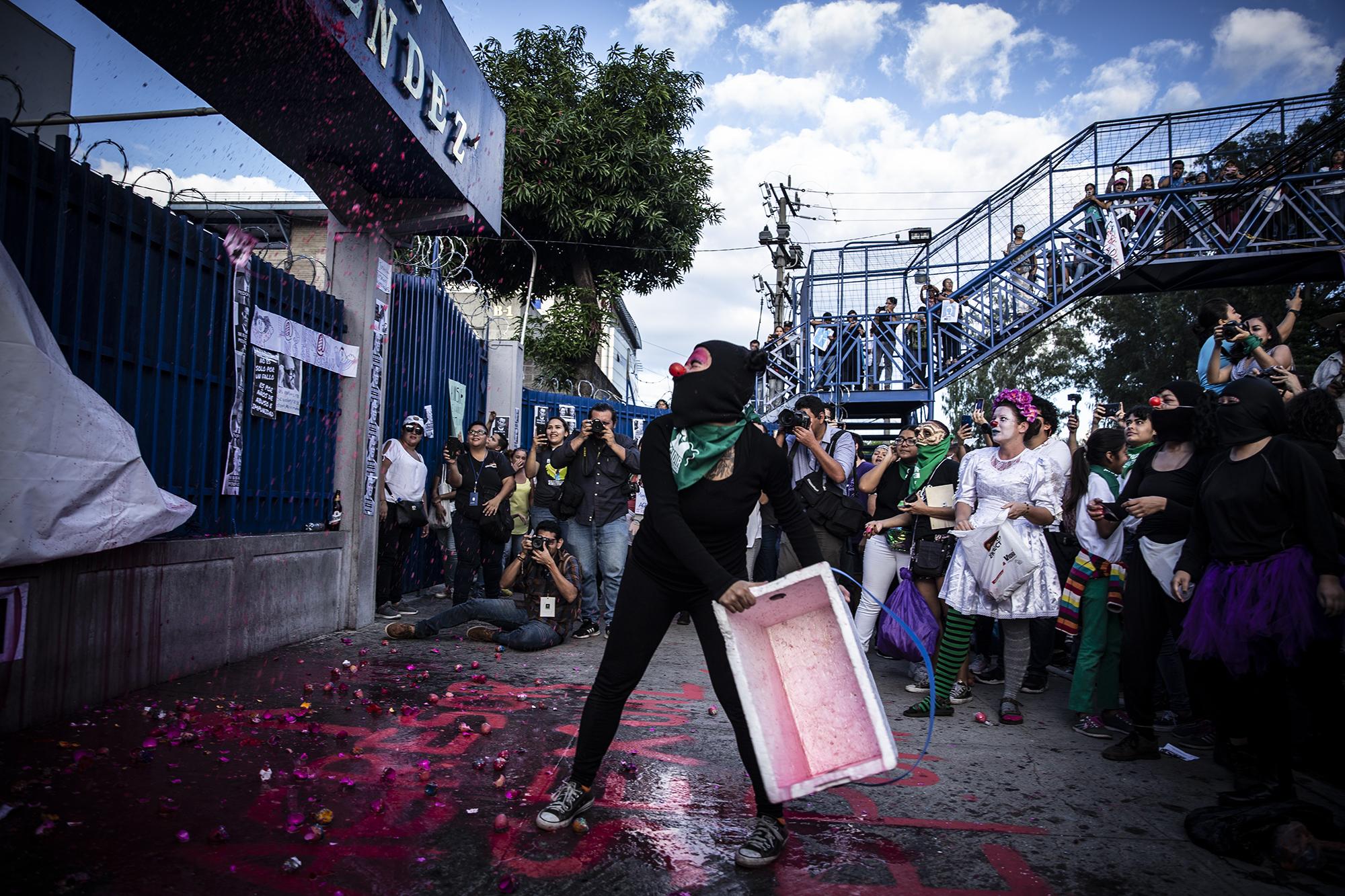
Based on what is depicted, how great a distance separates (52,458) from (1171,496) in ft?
18.5

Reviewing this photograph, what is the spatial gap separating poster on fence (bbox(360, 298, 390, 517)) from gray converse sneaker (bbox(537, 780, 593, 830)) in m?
4.84

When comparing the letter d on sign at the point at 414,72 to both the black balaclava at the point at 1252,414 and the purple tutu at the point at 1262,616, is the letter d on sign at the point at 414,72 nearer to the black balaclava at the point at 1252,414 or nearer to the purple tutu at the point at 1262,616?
the black balaclava at the point at 1252,414

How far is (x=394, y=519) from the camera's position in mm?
7992

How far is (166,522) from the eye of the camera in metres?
4.54

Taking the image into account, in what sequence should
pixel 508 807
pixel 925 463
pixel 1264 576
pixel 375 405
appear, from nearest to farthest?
1. pixel 508 807
2. pixel 1264 576
3. pixel 925 463
4. pixel 375 405

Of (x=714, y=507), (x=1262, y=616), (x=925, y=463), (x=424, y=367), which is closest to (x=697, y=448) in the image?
(x=714, y=507)

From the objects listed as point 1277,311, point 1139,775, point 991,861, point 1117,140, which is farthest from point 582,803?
point 1277,311

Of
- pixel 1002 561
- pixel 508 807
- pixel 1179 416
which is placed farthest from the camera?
pixel 1002 561

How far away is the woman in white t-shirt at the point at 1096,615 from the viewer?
4.96 m

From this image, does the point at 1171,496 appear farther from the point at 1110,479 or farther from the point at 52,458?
the point at 52,458

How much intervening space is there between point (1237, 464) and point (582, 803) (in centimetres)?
325

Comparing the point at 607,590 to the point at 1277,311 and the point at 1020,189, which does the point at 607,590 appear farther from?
the point at 1277,311

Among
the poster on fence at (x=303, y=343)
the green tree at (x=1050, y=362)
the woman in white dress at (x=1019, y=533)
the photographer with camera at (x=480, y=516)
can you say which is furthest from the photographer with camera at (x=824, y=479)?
the green tree at (x=1050, y=362)

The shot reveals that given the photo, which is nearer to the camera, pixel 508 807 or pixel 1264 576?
pixel 508 807
